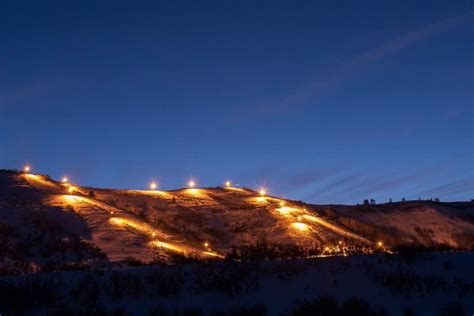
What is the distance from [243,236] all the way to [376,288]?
27247 millimetres

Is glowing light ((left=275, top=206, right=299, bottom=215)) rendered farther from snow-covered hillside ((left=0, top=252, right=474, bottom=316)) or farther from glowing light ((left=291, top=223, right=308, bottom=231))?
snow-covered hillside ((left=0, top=252, right=474, bottom=316))

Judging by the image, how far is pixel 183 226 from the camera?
4266 cm

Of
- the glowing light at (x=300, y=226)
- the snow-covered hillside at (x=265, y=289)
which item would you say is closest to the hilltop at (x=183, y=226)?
the glowing light at (x=300, y=226)

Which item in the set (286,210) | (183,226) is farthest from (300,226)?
(183,226)

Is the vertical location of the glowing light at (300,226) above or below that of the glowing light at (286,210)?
below

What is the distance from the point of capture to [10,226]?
105 feet

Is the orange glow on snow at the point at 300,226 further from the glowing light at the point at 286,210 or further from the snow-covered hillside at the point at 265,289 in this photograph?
the snow-covered hillside at the point at 265,289

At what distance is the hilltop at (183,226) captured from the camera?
90.2 ft

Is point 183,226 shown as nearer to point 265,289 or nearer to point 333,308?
point 265,289

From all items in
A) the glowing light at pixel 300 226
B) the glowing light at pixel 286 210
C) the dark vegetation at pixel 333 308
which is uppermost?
the glowing light at pixel 286 210

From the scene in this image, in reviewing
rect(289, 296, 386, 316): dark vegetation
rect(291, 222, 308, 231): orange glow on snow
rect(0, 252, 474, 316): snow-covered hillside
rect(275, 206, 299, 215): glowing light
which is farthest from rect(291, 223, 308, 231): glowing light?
rect(289, 296, 386, 316): dark vegetation

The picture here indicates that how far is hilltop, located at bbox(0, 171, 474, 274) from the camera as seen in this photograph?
27484 millimetres

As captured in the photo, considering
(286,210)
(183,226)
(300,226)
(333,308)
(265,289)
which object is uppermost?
(286,210)

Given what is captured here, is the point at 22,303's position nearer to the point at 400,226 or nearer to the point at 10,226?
the point at 10,226
